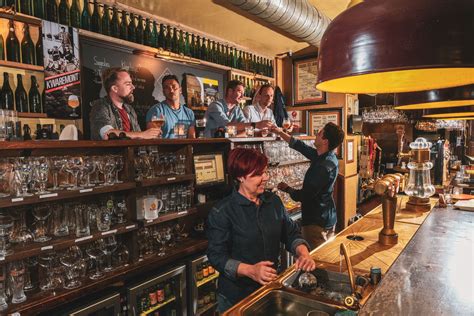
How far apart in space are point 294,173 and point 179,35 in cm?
254

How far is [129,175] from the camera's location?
8.20 ft

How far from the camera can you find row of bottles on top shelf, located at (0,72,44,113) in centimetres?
310

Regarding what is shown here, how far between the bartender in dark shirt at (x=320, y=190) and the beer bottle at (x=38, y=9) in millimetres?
2888

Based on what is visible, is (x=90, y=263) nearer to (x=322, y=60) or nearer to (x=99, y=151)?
(x=99, y=151)

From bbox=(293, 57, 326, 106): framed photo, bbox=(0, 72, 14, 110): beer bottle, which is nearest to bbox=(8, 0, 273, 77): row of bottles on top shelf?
bbox=(0, 72, 14, 110): beer bottle

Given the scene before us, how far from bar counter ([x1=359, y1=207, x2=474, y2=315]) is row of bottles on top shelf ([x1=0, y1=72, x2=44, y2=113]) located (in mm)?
3403

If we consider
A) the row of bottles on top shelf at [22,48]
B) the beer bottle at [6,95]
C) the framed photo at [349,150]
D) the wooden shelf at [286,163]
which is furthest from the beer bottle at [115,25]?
the framed photo at [349,150]

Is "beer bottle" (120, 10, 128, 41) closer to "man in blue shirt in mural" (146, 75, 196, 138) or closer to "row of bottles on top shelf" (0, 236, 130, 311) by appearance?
"man in blue shirt in mural" (146, 75, 196, 138)

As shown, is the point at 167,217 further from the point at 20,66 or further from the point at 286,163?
the point at 286,163

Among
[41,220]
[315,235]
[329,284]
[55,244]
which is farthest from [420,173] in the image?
[41,220]

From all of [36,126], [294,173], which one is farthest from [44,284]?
[294,173]

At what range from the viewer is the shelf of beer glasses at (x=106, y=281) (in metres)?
1.90

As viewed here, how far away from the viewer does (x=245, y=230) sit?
6.23 feet

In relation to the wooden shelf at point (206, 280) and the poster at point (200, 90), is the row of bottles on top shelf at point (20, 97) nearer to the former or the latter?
the poster at point (200, 90)
